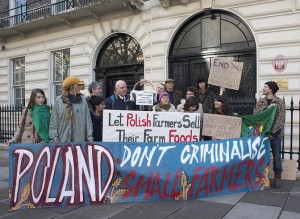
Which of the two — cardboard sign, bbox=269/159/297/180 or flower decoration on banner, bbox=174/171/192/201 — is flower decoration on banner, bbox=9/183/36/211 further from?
cardboard sign, bbox=269/159/297/180

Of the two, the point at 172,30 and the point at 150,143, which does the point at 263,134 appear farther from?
the point at 172,30

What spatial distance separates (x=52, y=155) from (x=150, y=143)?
1460 mm

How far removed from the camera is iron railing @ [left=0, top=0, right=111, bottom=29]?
43.0ft

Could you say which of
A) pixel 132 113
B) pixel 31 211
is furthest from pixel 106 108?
pixel 31 211

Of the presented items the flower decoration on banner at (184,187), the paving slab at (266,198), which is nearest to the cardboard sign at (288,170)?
the paving slab at (266,198)

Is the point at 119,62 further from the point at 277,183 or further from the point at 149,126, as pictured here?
the point at 277,183

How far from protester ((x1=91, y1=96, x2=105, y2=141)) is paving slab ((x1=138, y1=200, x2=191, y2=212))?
1.41 m

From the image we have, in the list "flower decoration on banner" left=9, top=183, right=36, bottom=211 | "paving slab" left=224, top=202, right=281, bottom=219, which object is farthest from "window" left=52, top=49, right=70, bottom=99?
"paving slab" left=224, top=202, right=281, bottom=219

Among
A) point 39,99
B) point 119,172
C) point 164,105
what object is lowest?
point 119,172

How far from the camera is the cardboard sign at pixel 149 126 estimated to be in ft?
16.8

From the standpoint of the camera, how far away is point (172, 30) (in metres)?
10.8

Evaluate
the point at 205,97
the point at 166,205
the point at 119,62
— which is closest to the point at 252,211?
the point at 166,205

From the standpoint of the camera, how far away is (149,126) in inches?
207

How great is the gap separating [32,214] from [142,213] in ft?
4.96
